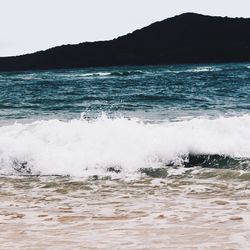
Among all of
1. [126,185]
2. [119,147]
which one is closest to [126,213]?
[126,185]

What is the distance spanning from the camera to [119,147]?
13.0 metres

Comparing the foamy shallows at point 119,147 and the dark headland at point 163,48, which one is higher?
the dark headland at point 163,48

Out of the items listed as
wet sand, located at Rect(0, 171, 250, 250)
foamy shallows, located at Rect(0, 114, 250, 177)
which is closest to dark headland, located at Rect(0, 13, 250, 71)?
foamy shallows, located at Rect(0, 114, 250, 177)

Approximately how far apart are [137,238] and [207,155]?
6.86 metres

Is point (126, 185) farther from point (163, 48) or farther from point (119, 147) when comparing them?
point (163, 48)

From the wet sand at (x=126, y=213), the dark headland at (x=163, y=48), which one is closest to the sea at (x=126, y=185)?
the wet sand at (x=126, y=213)

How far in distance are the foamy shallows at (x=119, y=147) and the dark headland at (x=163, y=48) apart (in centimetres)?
11561

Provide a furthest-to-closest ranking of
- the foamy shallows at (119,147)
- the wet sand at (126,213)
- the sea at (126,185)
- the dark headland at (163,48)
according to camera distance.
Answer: the dark headland at (163,48) < the foamy shallows at (119,147) < the sea at (126,185) < the wet sand at (126,213)

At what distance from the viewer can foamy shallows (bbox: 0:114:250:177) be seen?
11.9 meters

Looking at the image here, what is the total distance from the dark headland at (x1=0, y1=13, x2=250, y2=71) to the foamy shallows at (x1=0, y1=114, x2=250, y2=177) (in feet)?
379

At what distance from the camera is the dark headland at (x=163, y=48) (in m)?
135

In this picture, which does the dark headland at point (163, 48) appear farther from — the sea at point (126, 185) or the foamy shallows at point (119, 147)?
the sea at point (126, 185)

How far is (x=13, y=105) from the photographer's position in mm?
26391

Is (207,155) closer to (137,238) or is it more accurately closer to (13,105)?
(137,238)
